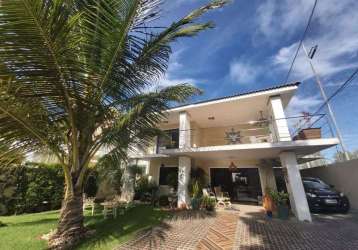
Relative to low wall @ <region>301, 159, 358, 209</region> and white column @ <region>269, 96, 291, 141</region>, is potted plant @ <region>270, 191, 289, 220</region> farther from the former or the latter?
low wall @ <region>301, 159, 358, 209</region>

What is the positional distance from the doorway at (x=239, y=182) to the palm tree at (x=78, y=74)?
35.1 feet

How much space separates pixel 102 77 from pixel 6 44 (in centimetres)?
185

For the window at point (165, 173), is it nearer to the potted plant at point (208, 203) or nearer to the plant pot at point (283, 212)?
the potted plant at point (208, 203)

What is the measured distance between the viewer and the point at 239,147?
33.0 feet

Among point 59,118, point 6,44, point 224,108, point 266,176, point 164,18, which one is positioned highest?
point 224,108

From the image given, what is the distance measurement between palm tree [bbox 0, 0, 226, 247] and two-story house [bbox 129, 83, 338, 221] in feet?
8.18

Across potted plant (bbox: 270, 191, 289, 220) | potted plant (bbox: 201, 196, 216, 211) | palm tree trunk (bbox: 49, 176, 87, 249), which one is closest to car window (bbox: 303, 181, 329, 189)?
potted plant (bbox: 270, 191, 289, 220)

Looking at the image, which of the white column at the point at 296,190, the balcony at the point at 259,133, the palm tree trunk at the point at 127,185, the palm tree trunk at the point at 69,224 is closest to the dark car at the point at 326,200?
the white column at the point at 296,190

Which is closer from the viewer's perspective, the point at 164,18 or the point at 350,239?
the point at 164,18

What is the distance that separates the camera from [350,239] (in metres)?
6.14

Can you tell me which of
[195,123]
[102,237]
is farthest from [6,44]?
[195,123]

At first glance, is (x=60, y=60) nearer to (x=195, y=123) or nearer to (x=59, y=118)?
(x=59, y=118)

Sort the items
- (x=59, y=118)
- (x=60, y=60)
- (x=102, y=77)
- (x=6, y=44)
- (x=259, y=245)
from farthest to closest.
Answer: (x=259, y=245) < (x=59, y=118) < (x=102, y=77) < (x=60, y=60) < (x=6, y=44)

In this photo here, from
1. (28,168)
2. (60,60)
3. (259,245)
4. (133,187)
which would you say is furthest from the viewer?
(133,187)
